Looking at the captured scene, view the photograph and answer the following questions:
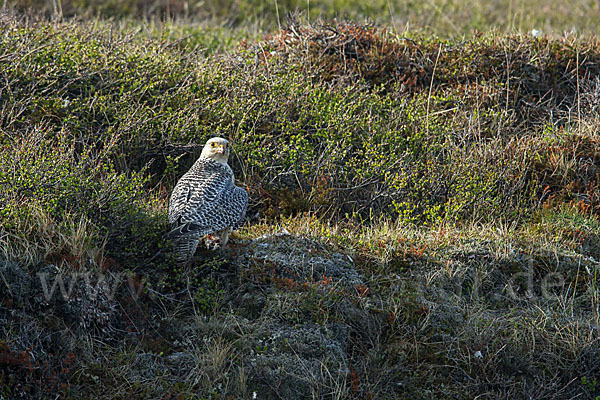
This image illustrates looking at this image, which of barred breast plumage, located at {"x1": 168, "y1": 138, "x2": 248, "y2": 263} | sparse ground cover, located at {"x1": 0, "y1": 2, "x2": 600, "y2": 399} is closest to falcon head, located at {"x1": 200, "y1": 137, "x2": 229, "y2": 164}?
barred breast plumage, located at {"x1": 168, "y1": 138, "x2": 248, "y2": 263}

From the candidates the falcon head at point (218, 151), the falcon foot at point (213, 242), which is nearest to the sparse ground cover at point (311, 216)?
the falcon foot at point (213, 242)

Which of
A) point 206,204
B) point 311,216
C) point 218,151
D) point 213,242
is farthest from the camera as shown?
point 311,216

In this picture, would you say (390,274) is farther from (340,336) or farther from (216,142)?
(216,142)

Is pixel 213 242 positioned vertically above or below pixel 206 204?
below

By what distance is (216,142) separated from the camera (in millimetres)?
5613

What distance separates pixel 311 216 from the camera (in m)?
6.25

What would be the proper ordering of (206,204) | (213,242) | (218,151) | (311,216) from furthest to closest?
(311,216)
(218,151)
(213,242)
(206,204)

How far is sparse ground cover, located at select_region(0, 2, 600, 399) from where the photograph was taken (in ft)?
14.6

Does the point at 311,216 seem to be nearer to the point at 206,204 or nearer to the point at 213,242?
the point at 213,242

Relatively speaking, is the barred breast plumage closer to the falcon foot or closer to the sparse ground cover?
the falcon foot

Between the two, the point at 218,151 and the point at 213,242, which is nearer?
the point at 213,242

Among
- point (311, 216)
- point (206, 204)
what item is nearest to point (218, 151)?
point (206, 204)

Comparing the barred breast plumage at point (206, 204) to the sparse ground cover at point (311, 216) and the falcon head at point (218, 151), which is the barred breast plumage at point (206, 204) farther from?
the sparse ground cover at point (311, 216)

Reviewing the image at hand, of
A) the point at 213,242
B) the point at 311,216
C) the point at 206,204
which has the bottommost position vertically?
the point at 311,216
